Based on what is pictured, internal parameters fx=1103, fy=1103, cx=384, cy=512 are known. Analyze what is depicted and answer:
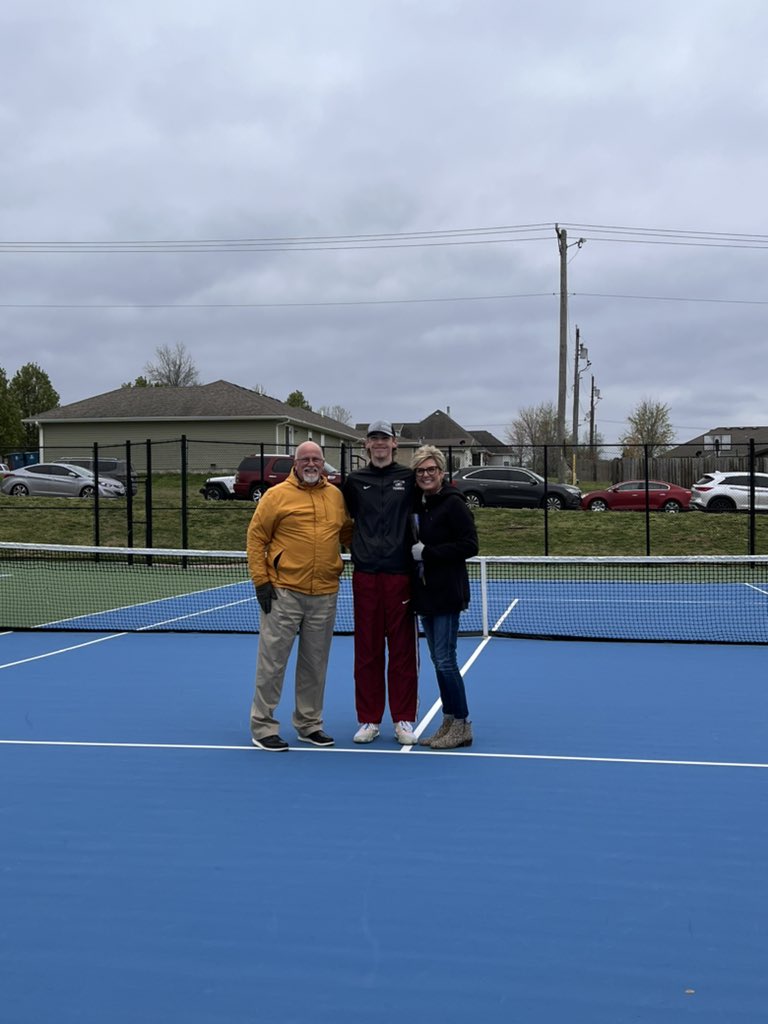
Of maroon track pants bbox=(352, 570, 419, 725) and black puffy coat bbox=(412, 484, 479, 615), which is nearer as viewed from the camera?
black puffy coat bbox=(412, 484, 479, 615)

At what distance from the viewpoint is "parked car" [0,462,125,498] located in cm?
3216

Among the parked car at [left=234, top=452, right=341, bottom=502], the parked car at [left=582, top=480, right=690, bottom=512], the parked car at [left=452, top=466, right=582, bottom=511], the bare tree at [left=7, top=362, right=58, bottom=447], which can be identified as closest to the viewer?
the parked car at [left=582, top=480, right=690, bottom=512]

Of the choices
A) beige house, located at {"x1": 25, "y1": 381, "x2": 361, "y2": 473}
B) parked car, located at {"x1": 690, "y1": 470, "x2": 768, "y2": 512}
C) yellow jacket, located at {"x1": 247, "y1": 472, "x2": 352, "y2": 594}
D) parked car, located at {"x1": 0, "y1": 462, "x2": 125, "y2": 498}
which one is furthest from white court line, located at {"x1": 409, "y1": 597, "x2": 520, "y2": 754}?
beige house, located at {"x1": 25, "y1": 381, "x2": 361, "y2": 473}

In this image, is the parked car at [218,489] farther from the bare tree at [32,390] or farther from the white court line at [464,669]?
the bare tree at [32,390]

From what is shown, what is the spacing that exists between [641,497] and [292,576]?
24.2 m

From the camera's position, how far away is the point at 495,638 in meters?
12.1

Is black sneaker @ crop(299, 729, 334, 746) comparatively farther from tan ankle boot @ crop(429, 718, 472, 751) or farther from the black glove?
the black glove

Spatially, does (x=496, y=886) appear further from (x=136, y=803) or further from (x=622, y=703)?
(x=622, y=703)

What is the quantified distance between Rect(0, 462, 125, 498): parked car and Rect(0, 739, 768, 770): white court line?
84.0 ft

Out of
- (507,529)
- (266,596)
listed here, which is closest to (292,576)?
(266,596)

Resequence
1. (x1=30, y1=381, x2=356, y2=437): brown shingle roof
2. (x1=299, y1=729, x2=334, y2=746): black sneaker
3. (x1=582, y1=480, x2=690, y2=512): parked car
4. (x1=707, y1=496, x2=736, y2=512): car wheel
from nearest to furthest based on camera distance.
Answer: (x1=299, y1=729, x2=334, y2=746): black sneaker
(x1=707, y1=496, x2=736, y2=512): car wheel
(x1=582, y1=480, x2=690, y2=512): parked car
(x1=30, y1=381, x2=356, y2=437): brown shingle roof

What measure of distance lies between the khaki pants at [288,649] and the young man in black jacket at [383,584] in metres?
0.23

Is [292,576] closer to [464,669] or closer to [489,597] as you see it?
[464,669]

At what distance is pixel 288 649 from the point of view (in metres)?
6.66
